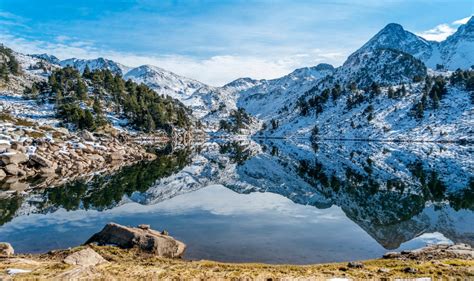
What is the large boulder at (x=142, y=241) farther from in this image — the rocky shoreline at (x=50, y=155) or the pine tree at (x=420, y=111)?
the pine tree at (x=420, y=111)

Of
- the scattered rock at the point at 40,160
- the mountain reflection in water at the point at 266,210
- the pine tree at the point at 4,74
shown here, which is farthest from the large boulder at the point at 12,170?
the pine tree at the point at 4,74

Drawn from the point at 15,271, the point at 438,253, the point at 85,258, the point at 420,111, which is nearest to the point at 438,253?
the point at 438,253

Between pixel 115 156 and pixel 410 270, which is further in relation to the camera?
pixel 115 156

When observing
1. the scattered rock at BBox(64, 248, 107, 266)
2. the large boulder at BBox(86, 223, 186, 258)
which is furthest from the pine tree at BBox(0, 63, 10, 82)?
the scattered rock at BBox(64, 248, 107, 266)

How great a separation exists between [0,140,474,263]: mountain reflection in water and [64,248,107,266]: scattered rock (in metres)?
7.39

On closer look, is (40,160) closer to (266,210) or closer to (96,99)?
(266,210)

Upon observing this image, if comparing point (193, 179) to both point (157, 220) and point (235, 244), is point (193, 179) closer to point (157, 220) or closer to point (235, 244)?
point (157, 220)

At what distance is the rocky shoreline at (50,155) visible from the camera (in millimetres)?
64625

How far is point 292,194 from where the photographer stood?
54719 mm

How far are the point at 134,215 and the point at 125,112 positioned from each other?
134 meters

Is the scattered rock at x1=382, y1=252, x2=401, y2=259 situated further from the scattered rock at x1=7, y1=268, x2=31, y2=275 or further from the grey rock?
the scattered rock at x1=7, y1=268, x2=31, y2=275

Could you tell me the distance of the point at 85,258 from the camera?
22.5 meters

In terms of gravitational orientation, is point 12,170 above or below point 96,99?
below

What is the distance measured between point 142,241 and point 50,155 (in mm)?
58193
